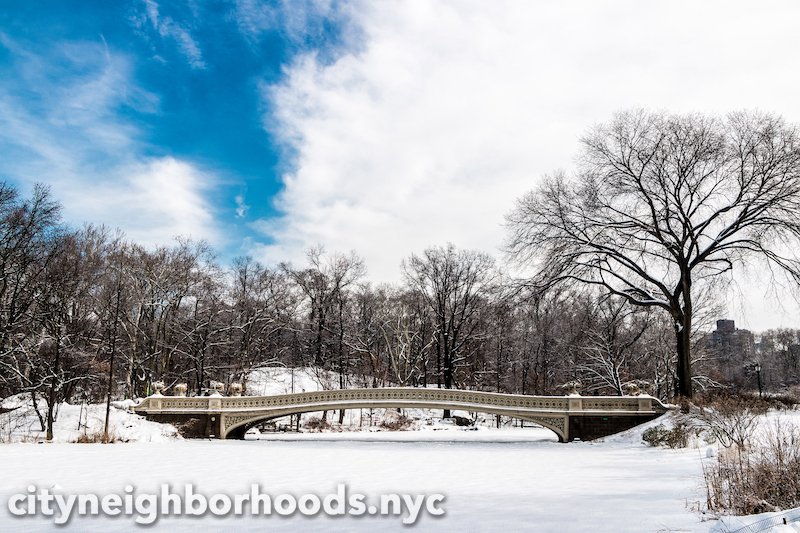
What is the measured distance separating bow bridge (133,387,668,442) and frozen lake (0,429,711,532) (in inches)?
151

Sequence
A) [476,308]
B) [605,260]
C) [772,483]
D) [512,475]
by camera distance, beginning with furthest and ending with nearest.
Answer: [476,308] → [605,260] → [512,475] → [772,483]

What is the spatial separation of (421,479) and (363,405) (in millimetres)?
15771

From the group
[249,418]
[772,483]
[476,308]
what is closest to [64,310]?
[249,418]

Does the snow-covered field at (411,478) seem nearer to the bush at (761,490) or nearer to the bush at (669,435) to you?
the bush at (761,490)

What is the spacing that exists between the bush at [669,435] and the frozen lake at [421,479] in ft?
1.92

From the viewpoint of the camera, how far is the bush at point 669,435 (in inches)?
709

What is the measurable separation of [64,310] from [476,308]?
25856 mm

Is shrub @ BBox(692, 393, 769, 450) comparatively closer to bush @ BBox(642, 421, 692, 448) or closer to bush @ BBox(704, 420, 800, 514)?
bush @ BBox(642, 421, 692, 448)

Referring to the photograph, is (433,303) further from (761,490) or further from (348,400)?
(761,490)

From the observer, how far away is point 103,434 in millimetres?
22281

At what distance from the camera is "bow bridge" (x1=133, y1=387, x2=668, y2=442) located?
25.0 meters

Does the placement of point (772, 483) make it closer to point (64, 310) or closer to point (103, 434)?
point (103, 434)

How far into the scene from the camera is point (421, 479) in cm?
1183

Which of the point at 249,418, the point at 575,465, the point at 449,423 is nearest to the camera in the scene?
the point at 575,465
